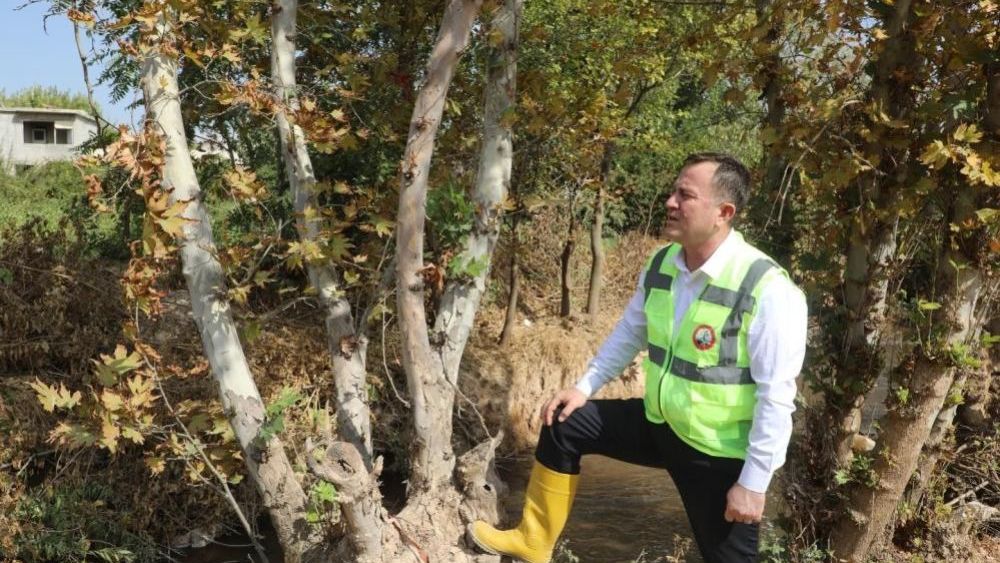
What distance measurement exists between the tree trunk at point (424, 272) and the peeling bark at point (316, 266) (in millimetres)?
560

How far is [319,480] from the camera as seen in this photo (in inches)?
177

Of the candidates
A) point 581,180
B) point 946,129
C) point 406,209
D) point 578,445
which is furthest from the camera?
point 581,180

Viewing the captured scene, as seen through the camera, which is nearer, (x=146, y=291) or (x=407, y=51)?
(x=146, y=291)

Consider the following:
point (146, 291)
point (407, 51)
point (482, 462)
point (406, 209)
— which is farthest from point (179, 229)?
point (407, 51)

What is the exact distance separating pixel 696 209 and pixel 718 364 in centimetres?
56

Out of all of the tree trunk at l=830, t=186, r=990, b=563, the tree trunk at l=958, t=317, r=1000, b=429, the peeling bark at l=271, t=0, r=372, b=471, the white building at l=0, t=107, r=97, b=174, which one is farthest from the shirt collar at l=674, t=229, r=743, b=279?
the white building at l=0, t=107, r=97, b=174

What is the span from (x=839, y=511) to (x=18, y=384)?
6310 millimetres

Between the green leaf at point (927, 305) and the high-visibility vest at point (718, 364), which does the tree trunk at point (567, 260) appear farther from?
the high-visibility vest at point (718, 364)

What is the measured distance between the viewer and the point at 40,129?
24.9 meters


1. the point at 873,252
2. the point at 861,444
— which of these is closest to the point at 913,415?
the point at 861,444

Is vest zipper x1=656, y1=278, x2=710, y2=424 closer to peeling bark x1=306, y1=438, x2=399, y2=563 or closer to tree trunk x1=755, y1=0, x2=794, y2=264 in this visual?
peeling bark x1=306, y1=438, x2=399, y2=563

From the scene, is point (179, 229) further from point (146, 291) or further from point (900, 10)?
point (900, 10)

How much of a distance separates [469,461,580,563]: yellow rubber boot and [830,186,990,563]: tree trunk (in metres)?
1.97

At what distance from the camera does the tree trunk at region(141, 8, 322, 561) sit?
475cm
